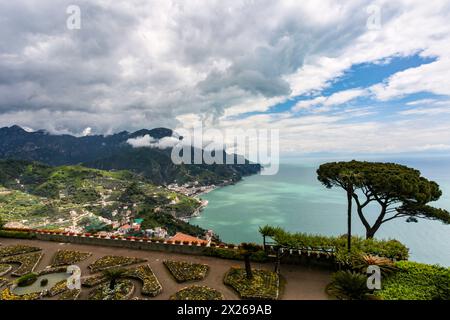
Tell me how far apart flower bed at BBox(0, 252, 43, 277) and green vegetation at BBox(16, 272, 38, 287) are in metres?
1.63

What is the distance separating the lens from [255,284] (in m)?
15.6

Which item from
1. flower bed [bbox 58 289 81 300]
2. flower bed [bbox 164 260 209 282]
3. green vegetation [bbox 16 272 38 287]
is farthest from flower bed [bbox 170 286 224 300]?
green vegetation [bbox 16 272 38 287]

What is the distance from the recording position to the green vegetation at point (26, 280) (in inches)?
659

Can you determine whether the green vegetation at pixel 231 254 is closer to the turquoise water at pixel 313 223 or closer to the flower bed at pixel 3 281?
the flower bed at pixel 3 281

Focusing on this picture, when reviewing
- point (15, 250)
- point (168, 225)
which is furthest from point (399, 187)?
point (168, 225)

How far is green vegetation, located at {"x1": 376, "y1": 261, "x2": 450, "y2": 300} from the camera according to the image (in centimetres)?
1309

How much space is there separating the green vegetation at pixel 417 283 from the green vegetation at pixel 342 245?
1.78 meters

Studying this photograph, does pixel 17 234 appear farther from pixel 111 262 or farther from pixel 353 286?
pixel 353 286

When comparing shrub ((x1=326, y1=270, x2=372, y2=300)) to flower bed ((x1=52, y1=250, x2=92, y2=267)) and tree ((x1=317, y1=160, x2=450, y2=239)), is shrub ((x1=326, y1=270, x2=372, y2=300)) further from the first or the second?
flower bed ((x1=52, y1=250, x2=92, y2=267))

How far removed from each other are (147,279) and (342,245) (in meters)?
13.3

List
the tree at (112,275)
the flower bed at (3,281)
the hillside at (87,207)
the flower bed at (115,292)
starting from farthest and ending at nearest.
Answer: the hillside at (87,207), the flower bed at (3,281), the tree at (112,275), the flower bed at (115,292)

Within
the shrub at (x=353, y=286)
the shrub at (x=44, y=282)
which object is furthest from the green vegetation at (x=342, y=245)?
the shrub at (x=44, y=282)
